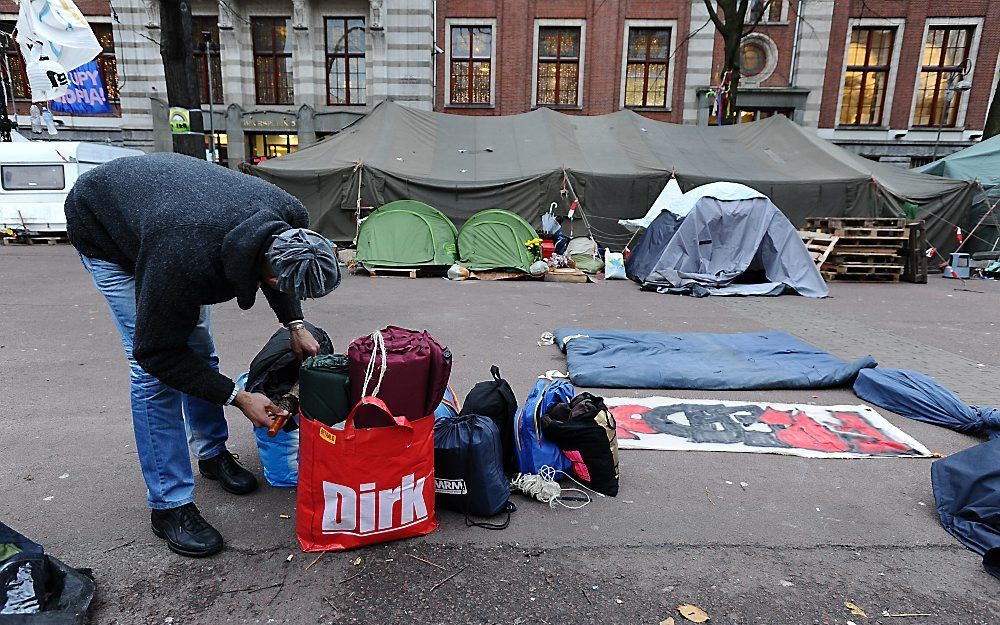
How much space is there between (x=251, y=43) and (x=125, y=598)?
76.3ft

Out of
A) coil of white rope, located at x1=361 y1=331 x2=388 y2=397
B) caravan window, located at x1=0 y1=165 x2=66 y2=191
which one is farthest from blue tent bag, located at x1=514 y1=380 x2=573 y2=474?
caravan window, located at x1=0 y1=165 x2=66 y2=191

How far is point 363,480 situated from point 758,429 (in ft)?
9.31

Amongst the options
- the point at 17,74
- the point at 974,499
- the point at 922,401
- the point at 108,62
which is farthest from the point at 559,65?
the point at 974,499

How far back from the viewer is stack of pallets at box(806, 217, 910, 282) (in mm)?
11172

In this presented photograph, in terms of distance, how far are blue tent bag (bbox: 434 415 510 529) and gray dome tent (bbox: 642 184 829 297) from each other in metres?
7.77

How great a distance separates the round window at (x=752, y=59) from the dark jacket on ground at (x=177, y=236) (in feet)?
77.1

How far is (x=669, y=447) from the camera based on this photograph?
3637mm

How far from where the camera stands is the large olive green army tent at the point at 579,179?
41.5ft

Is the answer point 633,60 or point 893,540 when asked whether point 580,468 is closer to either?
point 893,540

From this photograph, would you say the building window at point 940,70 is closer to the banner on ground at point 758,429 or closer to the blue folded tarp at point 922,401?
the blue folded tarp at point 922,401

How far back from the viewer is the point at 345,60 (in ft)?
70.1

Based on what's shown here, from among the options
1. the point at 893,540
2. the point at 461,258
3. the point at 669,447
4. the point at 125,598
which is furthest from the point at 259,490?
the point at 461,258

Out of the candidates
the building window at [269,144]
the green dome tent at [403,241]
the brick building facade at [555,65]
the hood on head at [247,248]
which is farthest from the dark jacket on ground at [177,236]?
the building window at [269,144]

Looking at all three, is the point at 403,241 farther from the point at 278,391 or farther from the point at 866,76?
the point at 866,76
